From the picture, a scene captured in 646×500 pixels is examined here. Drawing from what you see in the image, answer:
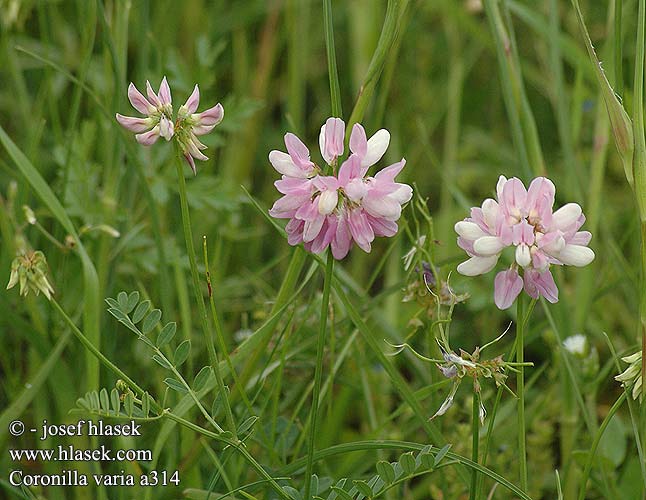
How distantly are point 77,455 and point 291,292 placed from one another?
329 mm

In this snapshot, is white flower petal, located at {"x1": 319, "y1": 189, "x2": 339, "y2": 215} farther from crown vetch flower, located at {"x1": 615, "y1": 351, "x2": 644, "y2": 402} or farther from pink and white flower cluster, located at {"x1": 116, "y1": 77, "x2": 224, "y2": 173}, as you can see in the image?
crown vetch flower, located at {"x1": 615, "y1": 351, "x2": 644, "y2": 402}

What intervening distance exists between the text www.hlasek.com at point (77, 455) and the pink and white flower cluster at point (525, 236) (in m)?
0.51

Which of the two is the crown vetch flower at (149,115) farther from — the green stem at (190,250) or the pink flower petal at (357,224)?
the pink flower petal at (357,224)

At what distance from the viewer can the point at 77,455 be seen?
A: 1094mm

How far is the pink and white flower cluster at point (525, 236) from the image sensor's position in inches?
29.1

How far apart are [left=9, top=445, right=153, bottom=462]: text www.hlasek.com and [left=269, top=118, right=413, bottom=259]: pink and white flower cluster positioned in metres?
0.43

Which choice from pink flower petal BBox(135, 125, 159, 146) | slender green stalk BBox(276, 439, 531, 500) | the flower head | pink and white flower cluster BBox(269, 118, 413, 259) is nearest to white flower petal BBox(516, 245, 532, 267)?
pink and white flower cluster BBox(269, 118, 413, 259)

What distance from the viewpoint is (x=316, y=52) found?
2.28 metres

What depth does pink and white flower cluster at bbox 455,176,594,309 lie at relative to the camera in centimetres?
74

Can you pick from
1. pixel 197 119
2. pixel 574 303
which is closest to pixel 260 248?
pixel 574 303

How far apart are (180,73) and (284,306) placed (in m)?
0.73

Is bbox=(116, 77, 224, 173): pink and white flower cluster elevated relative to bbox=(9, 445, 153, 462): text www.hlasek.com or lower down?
elevated

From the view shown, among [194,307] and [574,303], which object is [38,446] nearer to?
[194,307]

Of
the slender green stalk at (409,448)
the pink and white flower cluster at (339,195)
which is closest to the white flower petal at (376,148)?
the pink and white flower cluster at (339,195)
